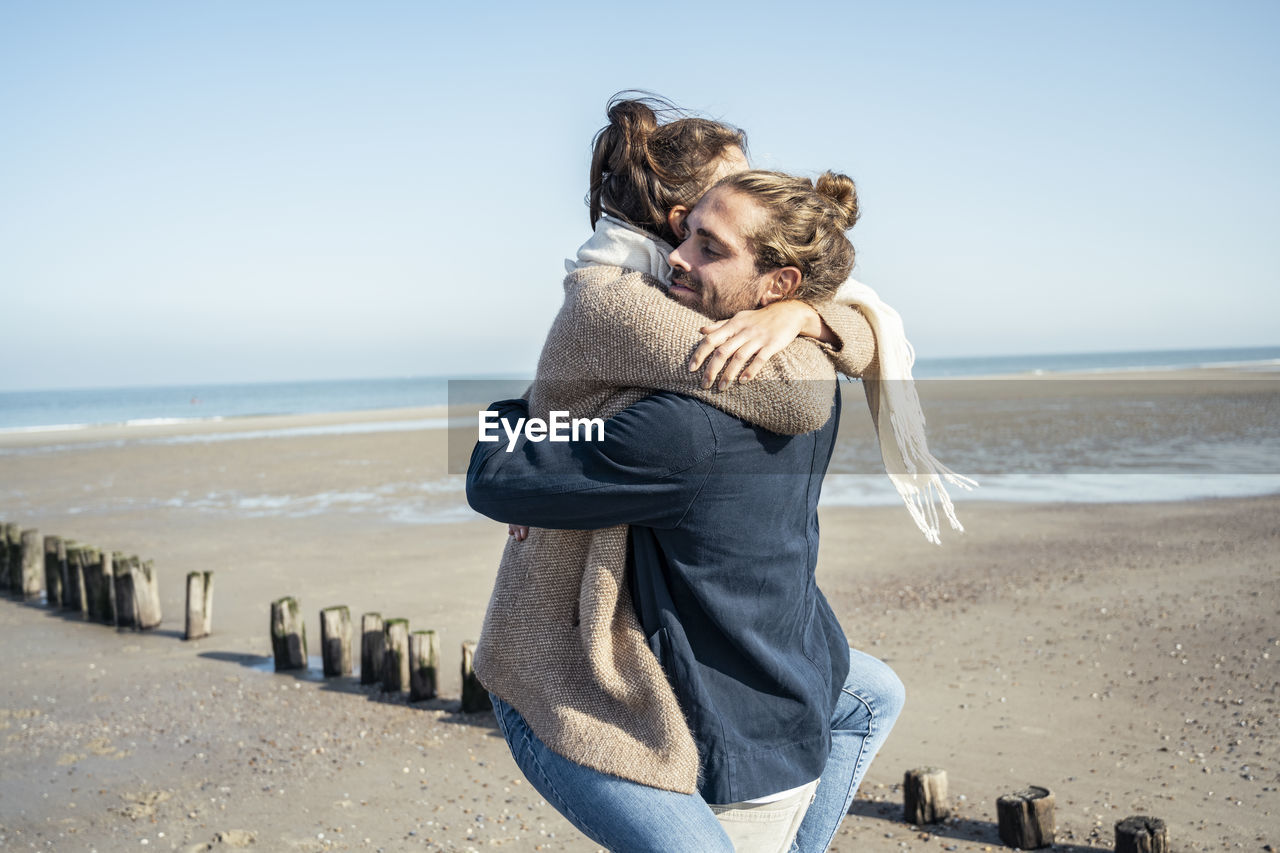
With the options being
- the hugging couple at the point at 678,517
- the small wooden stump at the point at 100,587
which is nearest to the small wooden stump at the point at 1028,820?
the hugging couple at the point at 678,517

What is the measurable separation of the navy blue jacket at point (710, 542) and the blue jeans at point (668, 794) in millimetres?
118

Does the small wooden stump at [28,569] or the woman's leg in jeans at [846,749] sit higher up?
the woman's leg in jeans at [846,749]

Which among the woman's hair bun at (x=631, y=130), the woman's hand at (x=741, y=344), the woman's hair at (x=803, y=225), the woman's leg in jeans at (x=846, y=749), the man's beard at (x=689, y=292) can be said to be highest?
the woman's hair bun at (x=631, y=130)

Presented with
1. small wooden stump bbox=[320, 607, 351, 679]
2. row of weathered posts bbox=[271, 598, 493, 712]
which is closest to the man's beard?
row of weathered posts bbox=[271, 598, 493, 712]

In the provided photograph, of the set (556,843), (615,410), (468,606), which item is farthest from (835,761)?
(468,606)

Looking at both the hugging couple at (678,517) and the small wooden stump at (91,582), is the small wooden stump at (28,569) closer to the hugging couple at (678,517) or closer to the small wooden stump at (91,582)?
the small wooden stump at (91,582)

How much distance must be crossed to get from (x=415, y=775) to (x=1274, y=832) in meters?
4.56

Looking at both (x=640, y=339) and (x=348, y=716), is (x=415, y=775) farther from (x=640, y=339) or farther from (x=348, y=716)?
(x=640, y=339)

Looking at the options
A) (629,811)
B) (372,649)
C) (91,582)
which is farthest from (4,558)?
(629,811)

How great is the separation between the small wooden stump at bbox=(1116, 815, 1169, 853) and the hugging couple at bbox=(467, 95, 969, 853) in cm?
285

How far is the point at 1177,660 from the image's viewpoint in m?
7.59

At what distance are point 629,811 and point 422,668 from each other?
213 inches

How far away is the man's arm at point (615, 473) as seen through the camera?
203 centimetres

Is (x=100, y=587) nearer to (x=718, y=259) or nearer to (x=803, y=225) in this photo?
(x=718, y=259)
